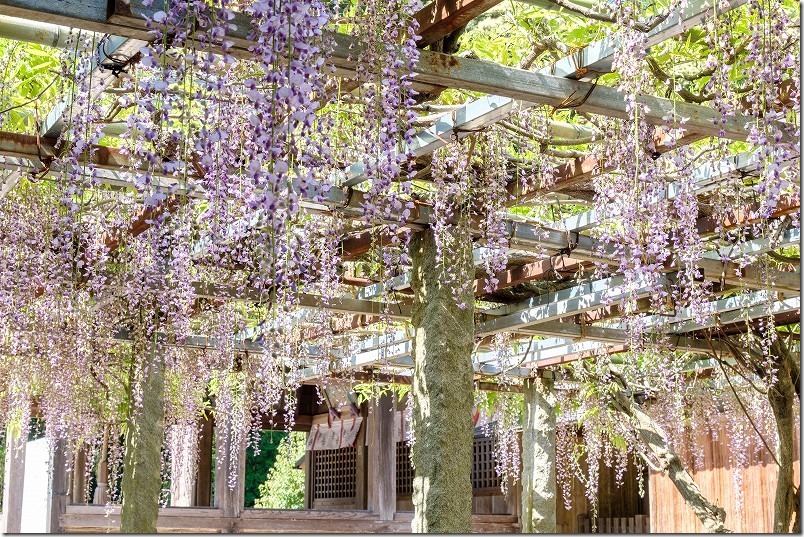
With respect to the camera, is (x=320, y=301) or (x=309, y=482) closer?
(x=320, y=301)

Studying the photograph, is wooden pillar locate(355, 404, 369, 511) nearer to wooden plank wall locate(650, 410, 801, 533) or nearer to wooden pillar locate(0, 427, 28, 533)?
wooden plank wall locate(650, 410, 801, 533)

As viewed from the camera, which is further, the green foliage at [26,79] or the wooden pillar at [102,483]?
the wooden pillar at [102,483]

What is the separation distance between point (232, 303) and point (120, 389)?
2.54m

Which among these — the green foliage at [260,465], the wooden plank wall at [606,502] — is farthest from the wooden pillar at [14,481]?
the green foliage at [260,465]

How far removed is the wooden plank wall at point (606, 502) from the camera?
1072 cm

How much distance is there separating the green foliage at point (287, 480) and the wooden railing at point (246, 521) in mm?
4037

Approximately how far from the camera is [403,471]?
11.3 meters

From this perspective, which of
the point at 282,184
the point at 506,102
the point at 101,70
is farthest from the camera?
the point at 506,102

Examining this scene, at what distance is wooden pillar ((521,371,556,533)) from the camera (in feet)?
23.0

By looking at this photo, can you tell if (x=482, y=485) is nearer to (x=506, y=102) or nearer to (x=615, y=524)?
(x=615, y=524)

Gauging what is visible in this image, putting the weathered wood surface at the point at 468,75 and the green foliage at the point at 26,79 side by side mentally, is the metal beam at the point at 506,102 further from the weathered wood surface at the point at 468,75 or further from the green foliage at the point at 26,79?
the green foliage at the point at 26,79

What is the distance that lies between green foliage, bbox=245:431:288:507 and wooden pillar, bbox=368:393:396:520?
4528mm

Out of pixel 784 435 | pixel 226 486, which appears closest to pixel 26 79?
pixel 784 435

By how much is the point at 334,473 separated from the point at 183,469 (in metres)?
2.83
